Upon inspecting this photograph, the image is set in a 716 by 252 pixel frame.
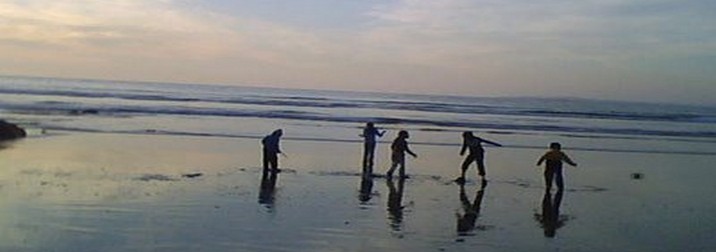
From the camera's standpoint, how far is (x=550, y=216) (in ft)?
45.4

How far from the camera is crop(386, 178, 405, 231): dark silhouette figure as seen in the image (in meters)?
12.4

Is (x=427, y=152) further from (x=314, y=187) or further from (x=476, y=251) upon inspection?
(x=476, y=251)

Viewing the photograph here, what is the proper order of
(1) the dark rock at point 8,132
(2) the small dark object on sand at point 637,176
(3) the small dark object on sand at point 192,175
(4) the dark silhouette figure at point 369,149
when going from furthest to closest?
(1) the dark rock at point 8,132, (2) the small dark object on sand at point 637,176, (4) the dark silhouette figure at point 369,149, (3) the small dark object on sand at point 192,175

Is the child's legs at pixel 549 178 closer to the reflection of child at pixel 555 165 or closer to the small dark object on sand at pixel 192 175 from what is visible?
the reflection of child at pixel 555 165

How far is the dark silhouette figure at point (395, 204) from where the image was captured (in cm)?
1239

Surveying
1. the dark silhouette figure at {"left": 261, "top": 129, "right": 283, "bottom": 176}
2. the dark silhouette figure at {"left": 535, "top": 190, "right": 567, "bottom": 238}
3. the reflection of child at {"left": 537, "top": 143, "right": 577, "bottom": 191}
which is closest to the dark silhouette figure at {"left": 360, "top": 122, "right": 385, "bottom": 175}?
the dark silhouette figure at {"left": 261, "top": 129, "right": 283, "bottom": 176}

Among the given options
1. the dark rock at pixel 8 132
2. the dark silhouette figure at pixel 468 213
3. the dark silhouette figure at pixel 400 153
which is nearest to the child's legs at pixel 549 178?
the dark silhouette figure at pixel 468 213

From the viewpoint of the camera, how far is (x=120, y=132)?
30.1m

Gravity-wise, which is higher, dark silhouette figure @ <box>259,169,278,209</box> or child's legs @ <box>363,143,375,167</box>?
child's legs @ <box>363,143,375,167</box>

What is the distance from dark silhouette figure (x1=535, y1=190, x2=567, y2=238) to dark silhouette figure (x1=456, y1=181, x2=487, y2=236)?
989 mm

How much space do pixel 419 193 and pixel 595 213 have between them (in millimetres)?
3260

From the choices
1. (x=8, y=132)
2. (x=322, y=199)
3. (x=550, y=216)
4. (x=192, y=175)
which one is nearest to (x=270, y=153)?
(x=192, y=175)

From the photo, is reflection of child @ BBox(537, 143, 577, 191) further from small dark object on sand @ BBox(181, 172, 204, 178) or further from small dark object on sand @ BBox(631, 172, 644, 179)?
small dark object on sand @ BBox(181, 172, 204, 178)

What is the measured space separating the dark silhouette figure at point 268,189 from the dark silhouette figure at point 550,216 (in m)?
4.11
